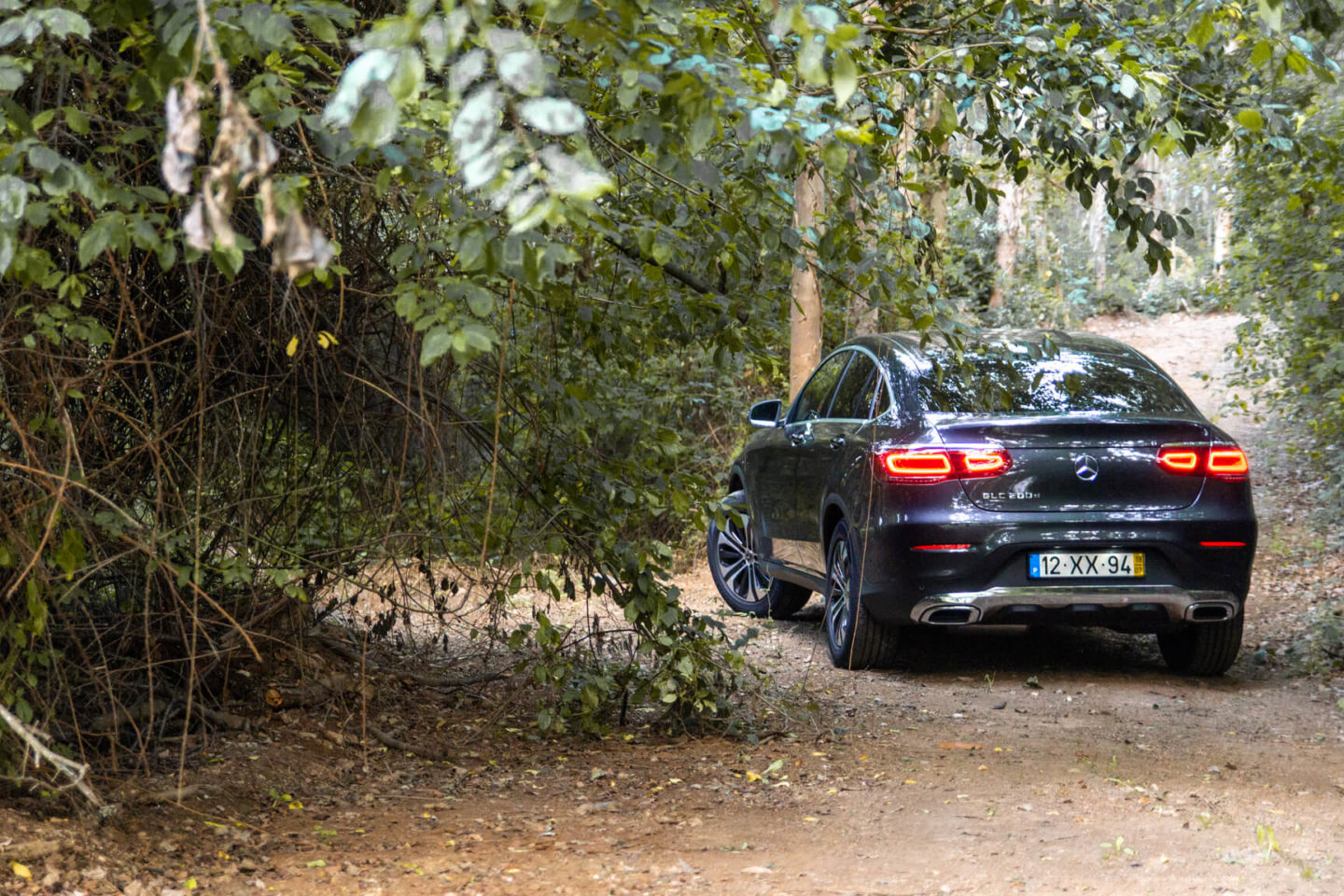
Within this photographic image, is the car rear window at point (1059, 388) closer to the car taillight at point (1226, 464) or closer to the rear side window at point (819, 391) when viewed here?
the car taillight at point (1226, 464)

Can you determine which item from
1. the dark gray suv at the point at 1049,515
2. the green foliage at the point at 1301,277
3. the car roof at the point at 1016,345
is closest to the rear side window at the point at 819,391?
the car roof at the point at 1016,345

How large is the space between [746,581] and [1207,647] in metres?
3.29

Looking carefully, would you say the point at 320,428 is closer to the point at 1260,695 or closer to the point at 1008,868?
the point at 1008,868

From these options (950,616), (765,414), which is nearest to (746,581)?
(765,414)

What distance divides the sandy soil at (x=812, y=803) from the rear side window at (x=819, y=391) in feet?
5.66

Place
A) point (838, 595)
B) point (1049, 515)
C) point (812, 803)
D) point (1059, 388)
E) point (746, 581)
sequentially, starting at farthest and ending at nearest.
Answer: point (746, 581) < point (838, 595) < point (1059, 388) < point (1049, 515) < point (812, 803)

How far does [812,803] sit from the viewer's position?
4.78 metres

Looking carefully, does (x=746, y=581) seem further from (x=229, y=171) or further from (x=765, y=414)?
(x=229, y=171)

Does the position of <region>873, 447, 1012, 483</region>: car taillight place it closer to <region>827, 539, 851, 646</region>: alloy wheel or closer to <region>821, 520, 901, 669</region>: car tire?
<region>821, 520, 901, 669</region>: car tire

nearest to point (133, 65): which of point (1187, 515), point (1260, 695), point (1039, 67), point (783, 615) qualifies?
point (1039, 67)

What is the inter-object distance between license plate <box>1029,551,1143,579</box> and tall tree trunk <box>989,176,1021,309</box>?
654 inches

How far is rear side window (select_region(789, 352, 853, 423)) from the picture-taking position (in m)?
7.99

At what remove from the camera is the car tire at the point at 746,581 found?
29.3ft

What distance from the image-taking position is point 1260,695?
6.60 metres
